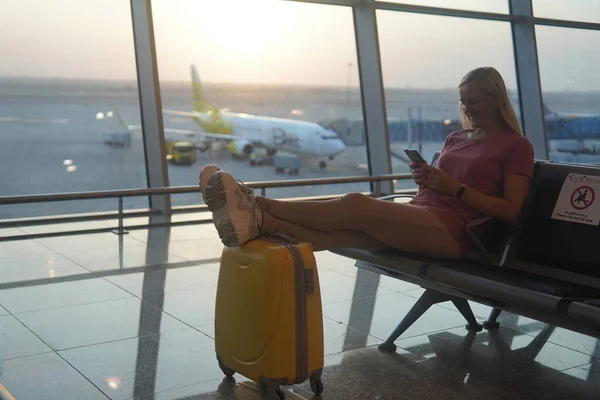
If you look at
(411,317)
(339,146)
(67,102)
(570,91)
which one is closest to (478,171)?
(411,317)

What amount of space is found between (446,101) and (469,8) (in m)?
1.20

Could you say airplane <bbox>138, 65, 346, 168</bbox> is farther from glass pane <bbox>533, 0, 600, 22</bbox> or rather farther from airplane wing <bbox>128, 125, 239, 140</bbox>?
glass pane <bbox>533, 0, 600, 22</bbox>

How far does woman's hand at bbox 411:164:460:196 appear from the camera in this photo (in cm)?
296

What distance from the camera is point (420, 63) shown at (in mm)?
8570

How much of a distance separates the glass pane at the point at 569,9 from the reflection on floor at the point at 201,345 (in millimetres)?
5935

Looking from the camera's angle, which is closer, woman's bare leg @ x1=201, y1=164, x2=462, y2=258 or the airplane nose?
woman's bare leg @ x1=201, y1=164, x2=462, y2=258

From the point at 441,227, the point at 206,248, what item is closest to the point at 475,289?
the point at 441,227

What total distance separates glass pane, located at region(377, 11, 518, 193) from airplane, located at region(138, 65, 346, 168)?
844mm

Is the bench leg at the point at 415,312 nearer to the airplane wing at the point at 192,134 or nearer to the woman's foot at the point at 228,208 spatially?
the woman's foot at the point at 228,208

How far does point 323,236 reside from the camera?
2867mm

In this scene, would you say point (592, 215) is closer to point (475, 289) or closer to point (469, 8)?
point (475, 289)

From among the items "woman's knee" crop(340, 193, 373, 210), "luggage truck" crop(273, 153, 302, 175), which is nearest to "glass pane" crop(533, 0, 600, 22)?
"luggage truck" crop(273, 153, 302, 175)

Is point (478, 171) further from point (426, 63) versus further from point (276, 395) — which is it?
point (426, 63)

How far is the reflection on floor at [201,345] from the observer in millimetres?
2643
